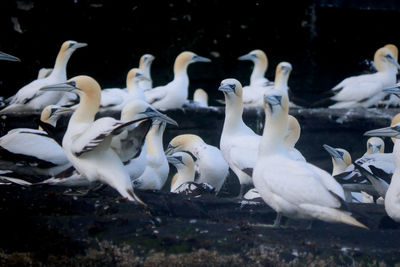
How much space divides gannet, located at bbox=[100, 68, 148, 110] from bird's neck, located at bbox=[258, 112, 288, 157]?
5.88 m

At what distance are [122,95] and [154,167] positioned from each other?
3.86 meters

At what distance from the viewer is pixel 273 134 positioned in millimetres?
7965

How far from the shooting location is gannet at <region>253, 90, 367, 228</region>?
7.05 m

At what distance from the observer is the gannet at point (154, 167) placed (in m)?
10.0

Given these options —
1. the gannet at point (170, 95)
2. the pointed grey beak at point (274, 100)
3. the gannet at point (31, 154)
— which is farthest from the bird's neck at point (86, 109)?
the gannet at point (170, 95)

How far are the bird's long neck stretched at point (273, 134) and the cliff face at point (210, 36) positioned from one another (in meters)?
10.3

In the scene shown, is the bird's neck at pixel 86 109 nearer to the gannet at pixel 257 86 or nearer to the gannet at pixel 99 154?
the gannet at pixel 99 154

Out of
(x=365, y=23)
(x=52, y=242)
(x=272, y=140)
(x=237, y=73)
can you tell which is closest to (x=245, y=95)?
(x=237, y=73)

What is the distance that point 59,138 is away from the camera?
8.72 metres

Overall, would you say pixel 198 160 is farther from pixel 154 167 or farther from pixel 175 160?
pixel 154 167

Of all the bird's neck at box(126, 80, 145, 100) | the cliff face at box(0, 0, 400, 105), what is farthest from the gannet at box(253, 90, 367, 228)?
the cliff face at box(0, 0, 400, 105)

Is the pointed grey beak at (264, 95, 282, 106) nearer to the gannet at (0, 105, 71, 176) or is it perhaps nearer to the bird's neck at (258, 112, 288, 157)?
the bird's neck at (258, 112, 288, 157)

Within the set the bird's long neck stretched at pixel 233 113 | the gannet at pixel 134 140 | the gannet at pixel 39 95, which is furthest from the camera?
the gannet at pixel 39 95

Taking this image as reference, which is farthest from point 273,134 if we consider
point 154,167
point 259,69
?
point 259,69
